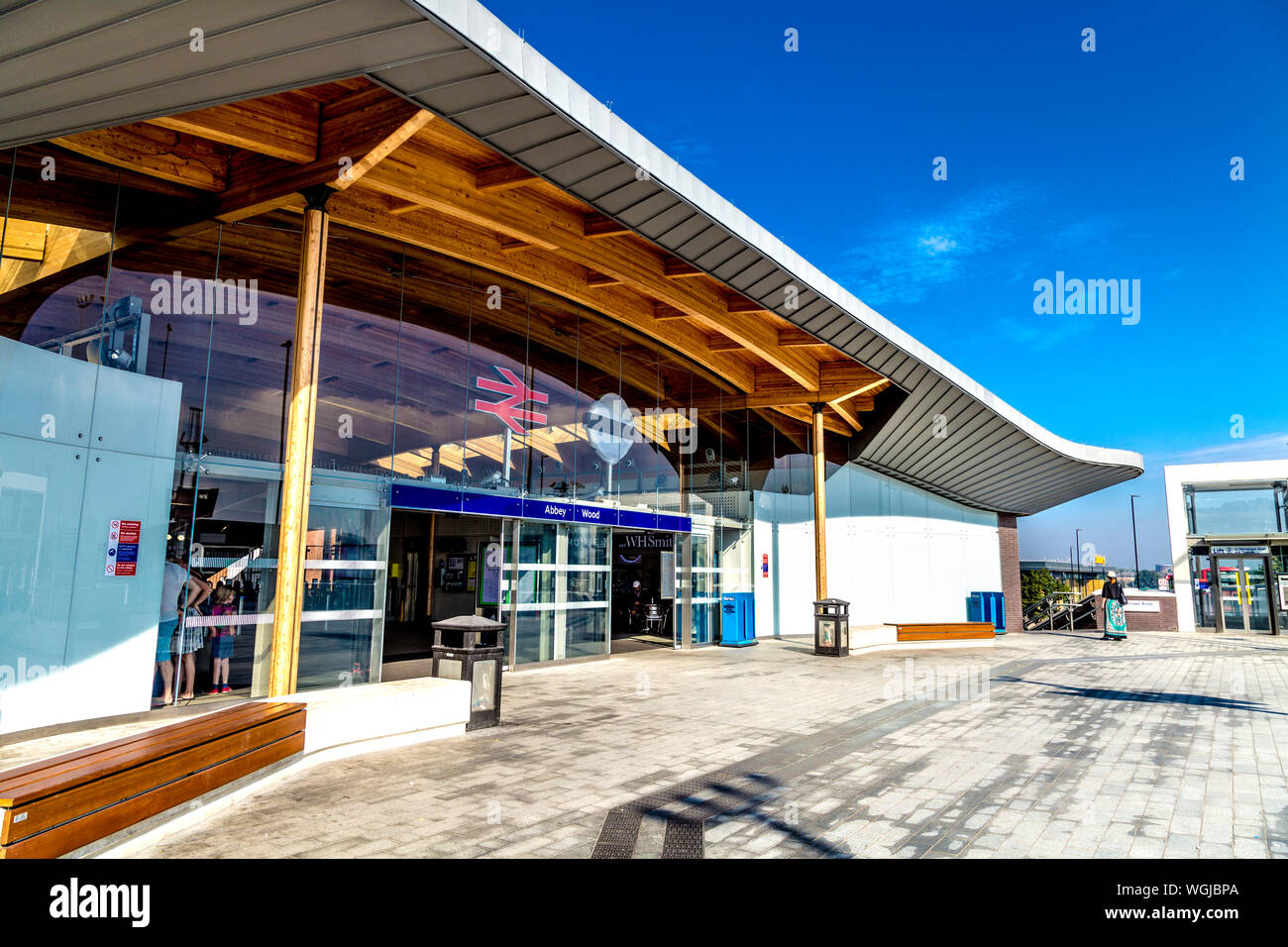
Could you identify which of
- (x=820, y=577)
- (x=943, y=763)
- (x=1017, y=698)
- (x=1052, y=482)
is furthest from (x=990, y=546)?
(x=943, y=763)

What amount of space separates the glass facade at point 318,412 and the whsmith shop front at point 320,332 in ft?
0.12

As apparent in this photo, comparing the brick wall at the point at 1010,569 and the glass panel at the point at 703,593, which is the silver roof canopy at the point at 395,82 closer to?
the glass panel at the point at 703,593

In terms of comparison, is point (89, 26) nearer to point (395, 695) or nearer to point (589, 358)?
point (395, 695)

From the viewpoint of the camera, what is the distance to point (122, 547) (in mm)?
7668

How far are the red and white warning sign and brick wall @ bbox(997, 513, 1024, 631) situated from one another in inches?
1110

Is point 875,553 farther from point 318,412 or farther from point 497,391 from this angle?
point 318,412

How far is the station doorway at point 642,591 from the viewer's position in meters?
17.7

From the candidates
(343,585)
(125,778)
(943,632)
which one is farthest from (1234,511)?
(125,778)

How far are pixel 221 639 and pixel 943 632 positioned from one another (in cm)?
1779

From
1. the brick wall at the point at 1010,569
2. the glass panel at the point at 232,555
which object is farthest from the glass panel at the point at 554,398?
the brick wall at the point at 1010,569

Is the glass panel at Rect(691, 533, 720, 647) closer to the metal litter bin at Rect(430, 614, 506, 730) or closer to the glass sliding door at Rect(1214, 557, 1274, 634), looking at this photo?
the metal litter bin at Rect(430, 614, 506, 730)

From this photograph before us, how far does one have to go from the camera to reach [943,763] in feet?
22.1

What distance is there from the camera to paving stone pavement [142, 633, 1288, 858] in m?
4.61

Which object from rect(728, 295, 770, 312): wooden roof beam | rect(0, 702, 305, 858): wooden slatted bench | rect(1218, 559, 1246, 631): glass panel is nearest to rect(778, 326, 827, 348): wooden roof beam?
rect(728, 295, 770, 312): wooden roof beam
